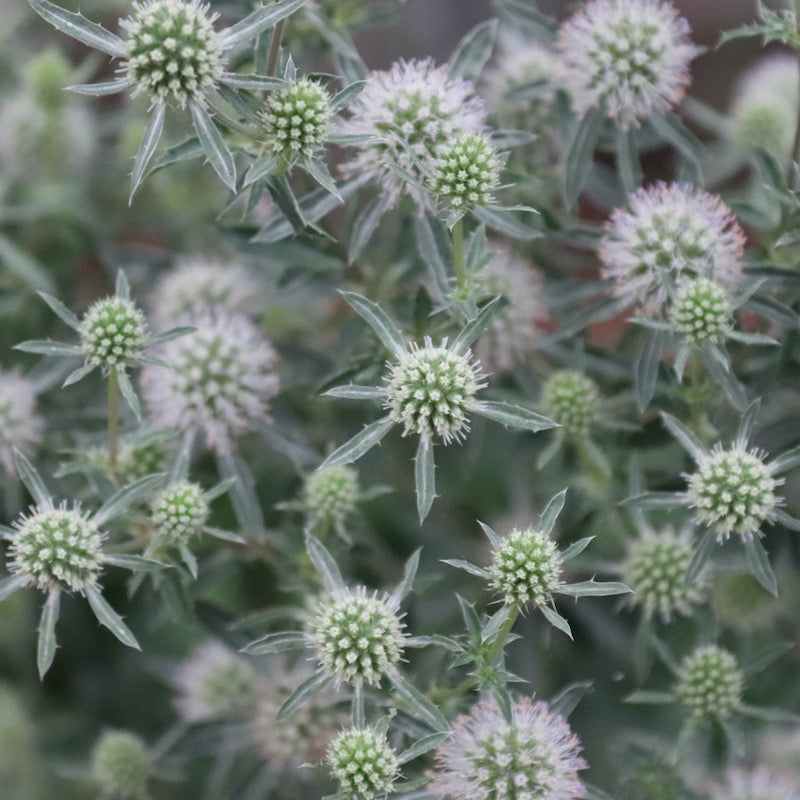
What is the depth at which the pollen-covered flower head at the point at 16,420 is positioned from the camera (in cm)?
151

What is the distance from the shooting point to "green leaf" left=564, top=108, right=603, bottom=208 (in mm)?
1520

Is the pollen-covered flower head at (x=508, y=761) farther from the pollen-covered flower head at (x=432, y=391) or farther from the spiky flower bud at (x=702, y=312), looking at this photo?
the spiky flower bud at (x=702, y=312)

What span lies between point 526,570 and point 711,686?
40cm

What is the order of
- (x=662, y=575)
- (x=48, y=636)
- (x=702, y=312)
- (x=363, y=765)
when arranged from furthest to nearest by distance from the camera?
1. (x=662, y=575)
2. (x=702, y=312)
3. (x=48, y=636)
4. (x=363, y=765)

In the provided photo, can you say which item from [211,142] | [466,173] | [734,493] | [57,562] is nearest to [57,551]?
[57,562]

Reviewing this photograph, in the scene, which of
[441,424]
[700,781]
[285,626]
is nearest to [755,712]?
[700,781]

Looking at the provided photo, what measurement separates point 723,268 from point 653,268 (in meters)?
0.09

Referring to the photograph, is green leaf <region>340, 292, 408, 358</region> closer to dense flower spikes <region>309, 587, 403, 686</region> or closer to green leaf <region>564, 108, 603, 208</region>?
dense flower spikes <region>309, 587, 403, 686</region>

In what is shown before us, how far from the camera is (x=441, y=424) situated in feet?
3.92

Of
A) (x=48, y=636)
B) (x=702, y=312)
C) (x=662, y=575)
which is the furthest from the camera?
(x=662, y=575)

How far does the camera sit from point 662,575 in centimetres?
145

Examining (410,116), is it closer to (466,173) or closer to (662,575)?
(466,173)

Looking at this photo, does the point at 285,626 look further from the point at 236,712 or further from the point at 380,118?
the point at 380,118

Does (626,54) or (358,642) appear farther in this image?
(626,54)
